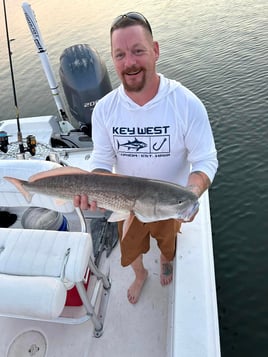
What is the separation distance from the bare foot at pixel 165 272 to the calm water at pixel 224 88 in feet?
4.40

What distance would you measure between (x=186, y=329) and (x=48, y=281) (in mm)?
1118

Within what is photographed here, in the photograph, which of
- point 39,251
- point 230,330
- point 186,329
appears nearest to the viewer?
point 186,329

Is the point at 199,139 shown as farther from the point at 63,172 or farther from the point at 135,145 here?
the point at 63,172

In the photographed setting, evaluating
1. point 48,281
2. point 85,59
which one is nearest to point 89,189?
point 48,281

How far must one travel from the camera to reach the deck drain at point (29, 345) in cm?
316

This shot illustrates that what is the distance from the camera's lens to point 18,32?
1614 cm

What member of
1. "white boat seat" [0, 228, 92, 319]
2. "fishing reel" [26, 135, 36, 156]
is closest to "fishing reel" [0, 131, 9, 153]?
"fishing reel" [26, 135, 36, 156]

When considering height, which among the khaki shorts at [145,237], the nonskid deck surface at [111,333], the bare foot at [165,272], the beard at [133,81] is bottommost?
the nonskid deck surface at [111,333]

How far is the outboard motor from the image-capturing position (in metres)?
5.47

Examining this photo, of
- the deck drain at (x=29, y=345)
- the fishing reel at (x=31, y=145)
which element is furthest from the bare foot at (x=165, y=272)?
the fishing reel at (x=31, y=145)

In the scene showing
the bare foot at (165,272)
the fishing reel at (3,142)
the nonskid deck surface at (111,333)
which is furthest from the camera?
the fishing reel at (3,142)

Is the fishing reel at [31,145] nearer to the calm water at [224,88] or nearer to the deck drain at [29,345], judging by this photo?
the deck drain at [29,345]

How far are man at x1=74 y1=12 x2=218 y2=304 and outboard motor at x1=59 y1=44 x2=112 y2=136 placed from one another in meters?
2.85

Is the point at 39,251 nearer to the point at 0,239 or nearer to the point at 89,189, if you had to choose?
the point at 0,239
